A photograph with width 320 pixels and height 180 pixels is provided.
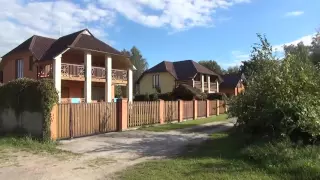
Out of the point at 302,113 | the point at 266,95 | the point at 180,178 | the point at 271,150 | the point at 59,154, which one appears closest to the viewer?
the point at 180,178

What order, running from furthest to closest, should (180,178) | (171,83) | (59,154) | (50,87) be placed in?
(171,83) → (50,87) → (59,154) → (180,178)

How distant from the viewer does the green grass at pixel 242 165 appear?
7.57 m

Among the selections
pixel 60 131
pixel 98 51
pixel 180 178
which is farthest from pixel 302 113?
pixel 98 51

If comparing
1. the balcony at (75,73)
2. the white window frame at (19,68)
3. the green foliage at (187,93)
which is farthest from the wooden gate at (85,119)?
the green foliage at (187,93)

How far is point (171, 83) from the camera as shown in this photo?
51.0 m

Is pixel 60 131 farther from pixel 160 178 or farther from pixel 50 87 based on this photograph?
pixel 160 178

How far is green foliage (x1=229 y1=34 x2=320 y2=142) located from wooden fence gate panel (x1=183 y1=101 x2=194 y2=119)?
1298 centimetres

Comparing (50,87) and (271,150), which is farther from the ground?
(50,87)

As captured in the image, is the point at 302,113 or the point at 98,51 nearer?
the point at 302,113

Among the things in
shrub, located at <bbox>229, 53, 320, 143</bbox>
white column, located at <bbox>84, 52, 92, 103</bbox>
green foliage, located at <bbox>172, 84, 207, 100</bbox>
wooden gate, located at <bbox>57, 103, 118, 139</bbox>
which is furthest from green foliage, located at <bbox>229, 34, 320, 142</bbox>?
green foliage, located at <bbox>172, 84, 207, 100</bbox>

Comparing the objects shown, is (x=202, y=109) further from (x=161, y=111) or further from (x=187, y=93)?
(x=161, y=111)

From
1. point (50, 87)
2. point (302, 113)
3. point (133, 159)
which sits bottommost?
point (133, 159)

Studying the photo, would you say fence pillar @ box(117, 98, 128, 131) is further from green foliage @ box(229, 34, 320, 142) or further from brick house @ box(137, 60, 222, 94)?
brick house @ box(137, 60, 222, 94)

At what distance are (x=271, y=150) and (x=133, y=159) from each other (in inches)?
158
